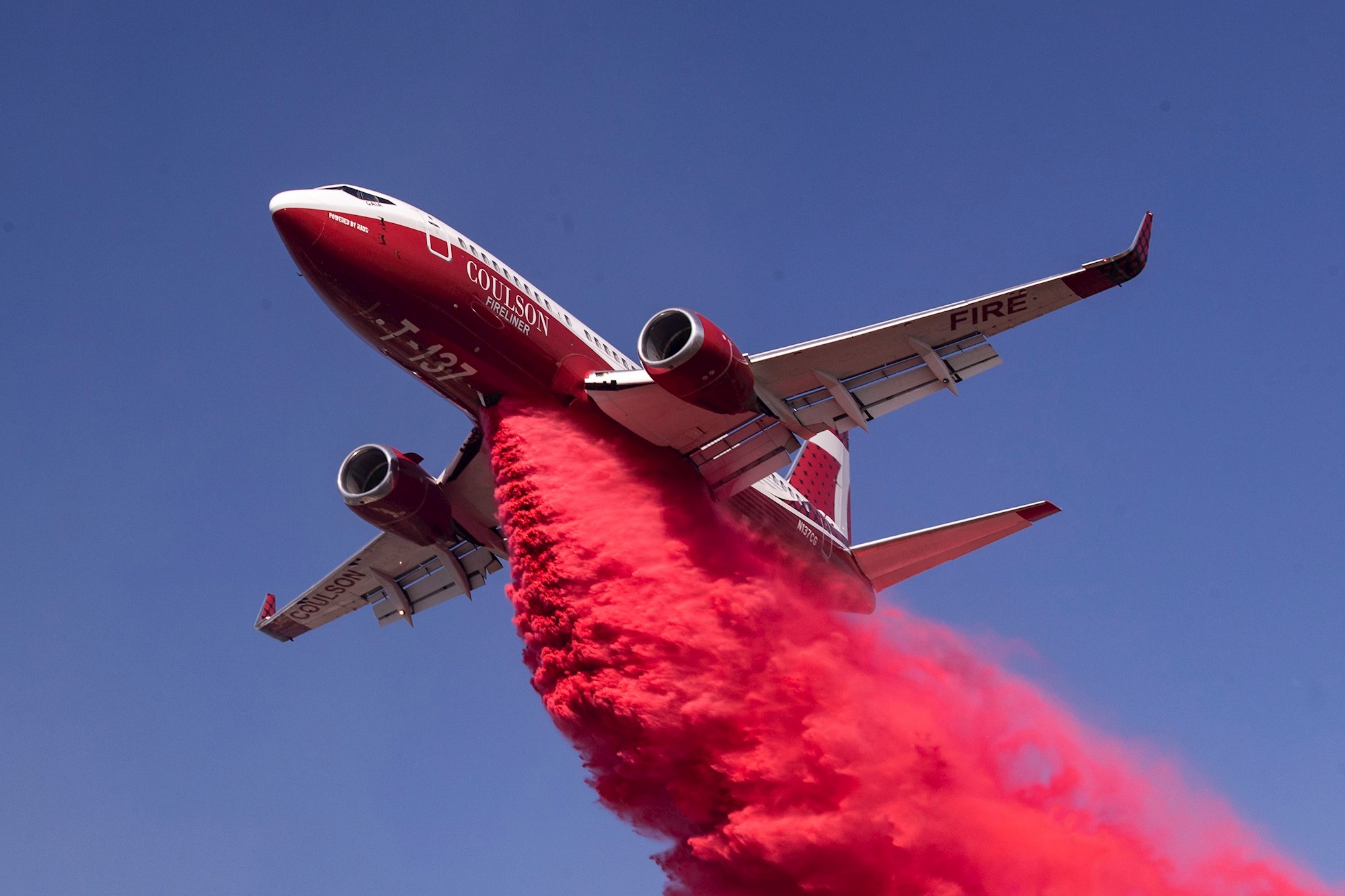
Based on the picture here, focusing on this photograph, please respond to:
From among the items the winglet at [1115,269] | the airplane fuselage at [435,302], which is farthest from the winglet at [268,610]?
the winglet at [1115,269]

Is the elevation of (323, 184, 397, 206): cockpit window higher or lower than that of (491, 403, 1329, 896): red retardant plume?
higher

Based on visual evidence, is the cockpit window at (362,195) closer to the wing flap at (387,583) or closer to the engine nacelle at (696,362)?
the engine nacelle at (696,362)

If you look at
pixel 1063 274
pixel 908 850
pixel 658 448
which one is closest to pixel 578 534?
pixel 658 448

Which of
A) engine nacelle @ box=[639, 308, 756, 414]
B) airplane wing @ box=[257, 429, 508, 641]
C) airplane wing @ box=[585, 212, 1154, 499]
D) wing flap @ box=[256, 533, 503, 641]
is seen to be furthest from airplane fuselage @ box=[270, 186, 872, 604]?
wing flap @ box=[256, 533, 503, 641]

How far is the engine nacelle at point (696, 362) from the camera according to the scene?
1883cm

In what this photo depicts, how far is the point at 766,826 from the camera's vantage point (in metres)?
19.3

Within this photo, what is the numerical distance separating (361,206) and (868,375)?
8.27 metres

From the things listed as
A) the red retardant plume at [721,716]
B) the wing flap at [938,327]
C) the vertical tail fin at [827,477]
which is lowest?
the red retardant plume at [721,716]

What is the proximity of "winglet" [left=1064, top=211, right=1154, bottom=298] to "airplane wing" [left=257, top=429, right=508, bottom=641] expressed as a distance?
10665mm

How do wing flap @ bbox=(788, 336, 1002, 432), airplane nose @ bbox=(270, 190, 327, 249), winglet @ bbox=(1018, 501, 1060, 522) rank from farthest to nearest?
winglet @ bbox=(1018, 501, 1060, 522)
wing flap @ bbox=(788, 336, 1002, 432)
airplane nose @ bbox=(270, 190, 327, 249)

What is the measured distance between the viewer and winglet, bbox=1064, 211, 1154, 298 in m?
18.8

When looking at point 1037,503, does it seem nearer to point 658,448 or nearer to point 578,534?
point 658,448

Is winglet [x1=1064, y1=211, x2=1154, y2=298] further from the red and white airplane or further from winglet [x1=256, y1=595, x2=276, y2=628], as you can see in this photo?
winglet [x1=256, y1=595, x2=276, y2=628]

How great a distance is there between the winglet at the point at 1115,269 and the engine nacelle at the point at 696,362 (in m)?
5.07
